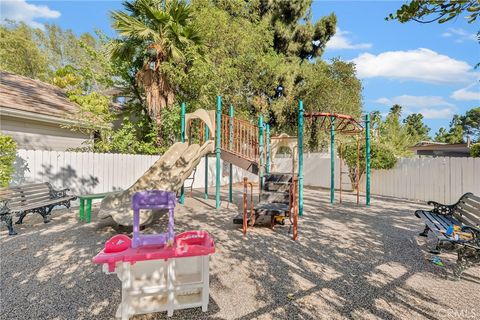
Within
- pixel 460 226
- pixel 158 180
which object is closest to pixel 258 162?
pixel 158 180

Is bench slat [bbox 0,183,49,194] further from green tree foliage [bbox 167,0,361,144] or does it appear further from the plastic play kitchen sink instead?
green tree foliage [bbox 167,0,361,144]

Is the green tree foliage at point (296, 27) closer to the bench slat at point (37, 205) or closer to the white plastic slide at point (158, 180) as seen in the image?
the white plastic slide at point (158, 180)

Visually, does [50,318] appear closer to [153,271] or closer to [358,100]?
[153,271]

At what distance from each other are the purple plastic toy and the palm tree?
370 inches

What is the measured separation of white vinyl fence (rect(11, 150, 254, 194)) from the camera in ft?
23.1

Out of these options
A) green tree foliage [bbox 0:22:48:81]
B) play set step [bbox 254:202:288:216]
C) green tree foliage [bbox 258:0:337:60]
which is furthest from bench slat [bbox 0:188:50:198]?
green tree foliage [bbox 258:0:337:60]

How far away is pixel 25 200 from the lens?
18.9ft

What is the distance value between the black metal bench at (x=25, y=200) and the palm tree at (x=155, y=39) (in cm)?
581

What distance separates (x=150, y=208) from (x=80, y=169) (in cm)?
686

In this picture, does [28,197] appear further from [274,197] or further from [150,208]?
[274,197]

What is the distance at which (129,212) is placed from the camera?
5215 mm

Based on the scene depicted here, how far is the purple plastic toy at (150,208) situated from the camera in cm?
268

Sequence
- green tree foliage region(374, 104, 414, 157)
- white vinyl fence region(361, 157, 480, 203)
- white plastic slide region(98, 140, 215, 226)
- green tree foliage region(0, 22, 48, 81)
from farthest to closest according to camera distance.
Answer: green tree foliage region(0, 22, 48, 81)
green tree foliage region(374, 104, 414, 157)
white vinyl fence region(361, 157, 480, 203)
white plastic slide region(98, 140, 215, 226)

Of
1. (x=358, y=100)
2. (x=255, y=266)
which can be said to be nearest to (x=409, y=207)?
(x=255, y=266)
